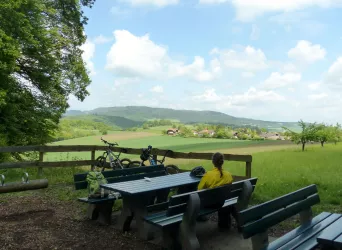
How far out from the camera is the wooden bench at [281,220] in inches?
110

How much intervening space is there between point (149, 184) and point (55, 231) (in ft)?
5.25

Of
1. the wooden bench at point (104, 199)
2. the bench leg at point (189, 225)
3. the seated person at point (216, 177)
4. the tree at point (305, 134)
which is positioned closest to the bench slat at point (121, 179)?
the wooden bench at point (104, 199)

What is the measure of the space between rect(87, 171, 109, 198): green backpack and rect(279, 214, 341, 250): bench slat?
3070mm

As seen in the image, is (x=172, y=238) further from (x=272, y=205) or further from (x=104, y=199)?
(x=272, y=205)

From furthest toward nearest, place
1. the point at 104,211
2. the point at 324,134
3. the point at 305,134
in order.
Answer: the point at 324,134, the point at 305,134, the point at 104,211

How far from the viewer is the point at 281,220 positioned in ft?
10.6

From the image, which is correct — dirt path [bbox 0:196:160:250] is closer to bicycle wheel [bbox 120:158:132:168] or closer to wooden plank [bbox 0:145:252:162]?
wooden plank [bbox 0:145:252:162]

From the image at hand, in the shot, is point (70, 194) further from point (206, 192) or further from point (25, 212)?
point (206, 192)

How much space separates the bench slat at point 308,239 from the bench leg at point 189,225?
1.13 meters

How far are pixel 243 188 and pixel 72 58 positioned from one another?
14050 mm

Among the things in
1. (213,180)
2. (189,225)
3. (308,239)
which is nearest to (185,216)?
(189,225)

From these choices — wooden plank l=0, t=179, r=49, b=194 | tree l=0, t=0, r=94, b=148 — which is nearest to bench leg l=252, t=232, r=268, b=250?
wooden plank l=0, t=179, r=49, b=194

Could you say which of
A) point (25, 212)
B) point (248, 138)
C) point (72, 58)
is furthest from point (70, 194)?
point (248, 138)

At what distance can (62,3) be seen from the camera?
51.1 ft
